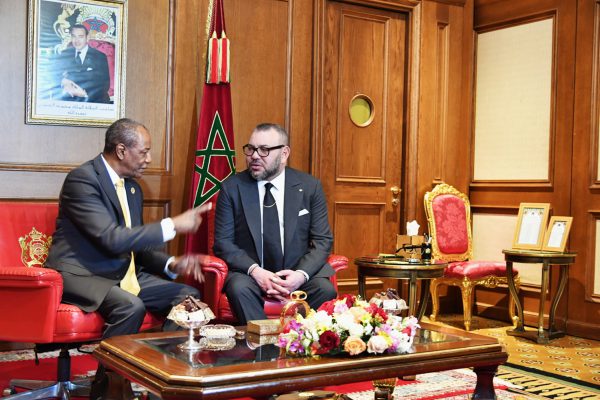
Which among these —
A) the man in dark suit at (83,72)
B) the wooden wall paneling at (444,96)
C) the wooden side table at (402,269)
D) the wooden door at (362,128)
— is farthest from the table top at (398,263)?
the man in dark suit at (83,72)

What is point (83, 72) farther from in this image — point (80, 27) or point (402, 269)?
point (402, 269)

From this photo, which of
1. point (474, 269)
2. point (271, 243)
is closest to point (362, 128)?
point (474, 269)

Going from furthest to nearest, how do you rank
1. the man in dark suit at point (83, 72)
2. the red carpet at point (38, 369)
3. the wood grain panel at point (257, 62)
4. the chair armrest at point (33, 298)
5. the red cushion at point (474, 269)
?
the red cushion at point (474, 269), the wood grain panel at point (257, 62), the man in dark suit at point (83, 72), the red carpet at point (38, 369), the chair armrest at point (33, 298)

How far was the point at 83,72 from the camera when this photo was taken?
15.5 feet

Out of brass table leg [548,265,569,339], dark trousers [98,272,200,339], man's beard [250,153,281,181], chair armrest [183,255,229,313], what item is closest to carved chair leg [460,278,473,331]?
brass table leg [548,265,569,339]

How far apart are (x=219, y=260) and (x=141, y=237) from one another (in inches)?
24.9

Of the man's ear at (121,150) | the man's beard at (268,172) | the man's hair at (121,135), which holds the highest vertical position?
the man's hair at (121,135)

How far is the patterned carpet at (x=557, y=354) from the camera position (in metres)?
4.50

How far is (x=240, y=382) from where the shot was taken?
92.7 inches

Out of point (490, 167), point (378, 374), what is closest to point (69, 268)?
point (378, 374)

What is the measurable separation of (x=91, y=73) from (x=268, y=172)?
1389 mm

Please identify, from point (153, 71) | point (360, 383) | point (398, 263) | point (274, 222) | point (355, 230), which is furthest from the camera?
point (355, 230)

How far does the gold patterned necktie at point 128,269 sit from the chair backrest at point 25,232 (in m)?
0.44

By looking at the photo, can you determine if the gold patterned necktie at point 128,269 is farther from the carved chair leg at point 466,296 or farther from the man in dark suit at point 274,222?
the carved chair leg at point 466,296
